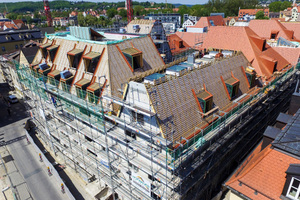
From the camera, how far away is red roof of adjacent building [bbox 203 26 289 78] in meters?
28.4

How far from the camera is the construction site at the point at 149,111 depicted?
53.9 ft

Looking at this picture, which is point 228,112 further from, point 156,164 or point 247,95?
point 156,164

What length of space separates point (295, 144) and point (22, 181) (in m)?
32.8

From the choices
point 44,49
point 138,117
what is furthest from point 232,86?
point 44,49

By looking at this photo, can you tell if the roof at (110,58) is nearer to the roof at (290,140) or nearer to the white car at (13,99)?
the roof at (290,140)

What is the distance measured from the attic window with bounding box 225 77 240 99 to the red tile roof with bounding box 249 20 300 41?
29.5m

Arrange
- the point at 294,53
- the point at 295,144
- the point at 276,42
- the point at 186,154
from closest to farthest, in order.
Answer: the point at 295,144 < the point at 186,154 < the point at 294,53 < the point at 276,42

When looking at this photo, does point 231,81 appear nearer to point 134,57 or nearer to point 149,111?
point 134,57

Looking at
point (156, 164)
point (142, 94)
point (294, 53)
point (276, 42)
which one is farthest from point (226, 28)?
point (156, 164)

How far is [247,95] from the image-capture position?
22.8m

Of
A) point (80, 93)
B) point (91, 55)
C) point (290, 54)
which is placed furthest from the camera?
point (290, 54)

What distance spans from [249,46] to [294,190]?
22.6 m

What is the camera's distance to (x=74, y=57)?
24.5 metres

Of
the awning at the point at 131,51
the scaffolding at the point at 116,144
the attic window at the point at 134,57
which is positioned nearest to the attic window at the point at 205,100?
the scaffolding at the point at 116,144
